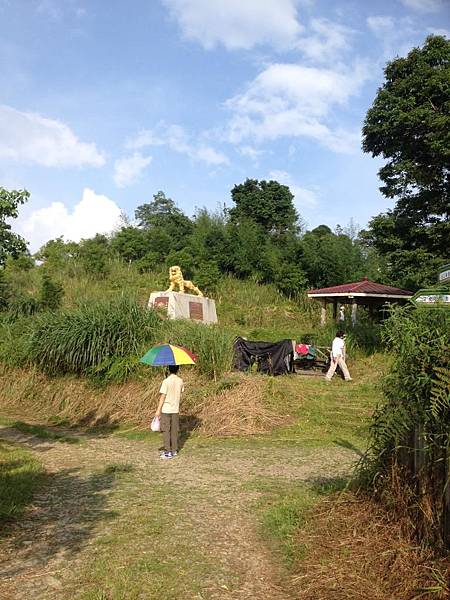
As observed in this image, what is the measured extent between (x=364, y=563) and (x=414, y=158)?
1738cm

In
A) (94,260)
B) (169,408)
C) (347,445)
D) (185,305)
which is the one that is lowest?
(347,445)

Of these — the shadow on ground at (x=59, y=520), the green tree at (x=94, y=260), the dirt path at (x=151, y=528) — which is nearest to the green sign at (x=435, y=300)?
the dirt path at (x=151, y=528)

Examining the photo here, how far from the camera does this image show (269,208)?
40.8m

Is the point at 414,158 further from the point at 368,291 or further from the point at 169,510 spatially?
the point at 169,510

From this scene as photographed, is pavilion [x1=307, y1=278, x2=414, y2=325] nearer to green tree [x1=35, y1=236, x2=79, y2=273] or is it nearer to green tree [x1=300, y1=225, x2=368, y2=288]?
green tree [x1=300, y1=225, x2=368, y2=288]

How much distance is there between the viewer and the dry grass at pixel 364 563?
3396 millimetres

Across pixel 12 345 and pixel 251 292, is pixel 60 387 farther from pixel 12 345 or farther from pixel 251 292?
pixel 251 292

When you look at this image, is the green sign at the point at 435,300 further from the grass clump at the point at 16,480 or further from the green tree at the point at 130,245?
the green tree at the point at 130,245

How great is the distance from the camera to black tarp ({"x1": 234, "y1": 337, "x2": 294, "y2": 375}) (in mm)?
13866

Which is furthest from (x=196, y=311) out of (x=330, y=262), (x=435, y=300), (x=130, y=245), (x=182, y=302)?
(x=130, y=245)

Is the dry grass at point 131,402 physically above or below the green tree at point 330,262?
below

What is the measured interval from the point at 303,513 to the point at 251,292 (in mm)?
25442

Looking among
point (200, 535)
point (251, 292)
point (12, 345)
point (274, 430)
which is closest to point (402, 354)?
point (200, 535)

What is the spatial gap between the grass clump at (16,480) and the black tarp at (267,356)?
660 cm
